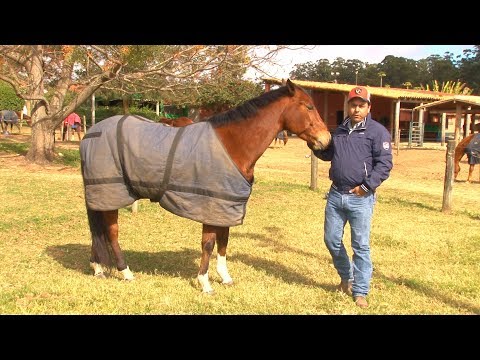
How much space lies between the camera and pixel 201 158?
13.7ft

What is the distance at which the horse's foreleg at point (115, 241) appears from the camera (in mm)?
4695

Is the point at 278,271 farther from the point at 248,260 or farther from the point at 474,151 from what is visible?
the point at 474,151

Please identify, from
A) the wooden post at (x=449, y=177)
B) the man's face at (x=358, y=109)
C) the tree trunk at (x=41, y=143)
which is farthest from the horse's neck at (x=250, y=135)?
the tree trunk at (x=41, y=143)

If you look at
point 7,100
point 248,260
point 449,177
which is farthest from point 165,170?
point 7,100

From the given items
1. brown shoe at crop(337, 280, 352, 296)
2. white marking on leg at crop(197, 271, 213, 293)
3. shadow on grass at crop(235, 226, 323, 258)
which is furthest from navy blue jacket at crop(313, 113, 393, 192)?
shadow on grass at crop(235, 226, 323, 258)

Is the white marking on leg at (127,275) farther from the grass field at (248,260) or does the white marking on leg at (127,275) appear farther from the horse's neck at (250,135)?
the horse's neck at (250,135)

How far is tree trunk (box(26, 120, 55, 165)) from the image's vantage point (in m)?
14.0

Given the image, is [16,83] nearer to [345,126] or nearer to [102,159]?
[102,159]

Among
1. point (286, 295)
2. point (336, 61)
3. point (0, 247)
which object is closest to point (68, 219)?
point (0, 247)

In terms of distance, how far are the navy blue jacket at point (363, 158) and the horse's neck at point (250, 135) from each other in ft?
2.13

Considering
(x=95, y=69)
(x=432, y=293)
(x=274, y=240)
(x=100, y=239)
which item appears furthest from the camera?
(x=95, y=69)

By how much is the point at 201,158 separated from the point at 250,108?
→ 70 cm

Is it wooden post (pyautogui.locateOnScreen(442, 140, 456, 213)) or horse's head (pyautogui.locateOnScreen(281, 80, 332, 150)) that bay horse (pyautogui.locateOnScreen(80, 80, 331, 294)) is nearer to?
horse's head (pyautogui.locateOnScreen(281, 80, 332, 150))

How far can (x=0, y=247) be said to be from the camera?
581 centimetres
